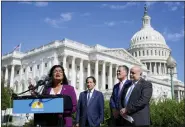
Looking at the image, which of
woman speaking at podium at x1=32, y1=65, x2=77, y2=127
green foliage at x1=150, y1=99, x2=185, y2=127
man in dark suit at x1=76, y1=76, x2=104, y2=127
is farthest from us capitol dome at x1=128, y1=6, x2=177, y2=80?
woman speaking at podium at x1=32, y1=65, x2=77, y2=127

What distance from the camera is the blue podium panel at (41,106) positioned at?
6184 mm

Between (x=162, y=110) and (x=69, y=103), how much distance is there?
60.3 feet

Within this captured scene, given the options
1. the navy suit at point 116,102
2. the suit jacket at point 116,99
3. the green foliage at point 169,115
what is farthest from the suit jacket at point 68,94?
the green foliage at point 169,115

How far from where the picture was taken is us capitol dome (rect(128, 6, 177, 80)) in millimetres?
117500

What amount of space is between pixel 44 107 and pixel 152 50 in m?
117

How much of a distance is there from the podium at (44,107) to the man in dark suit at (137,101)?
64.9 inches

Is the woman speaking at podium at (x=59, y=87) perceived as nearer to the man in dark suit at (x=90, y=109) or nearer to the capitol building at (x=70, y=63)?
the man in dark suit at (x=90, y=109)

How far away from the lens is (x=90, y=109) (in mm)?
9258

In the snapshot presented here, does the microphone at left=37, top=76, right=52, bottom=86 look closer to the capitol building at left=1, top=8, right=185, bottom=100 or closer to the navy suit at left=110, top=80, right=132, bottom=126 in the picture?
the navy suit at left=110, top=80, right=132, bottom=126

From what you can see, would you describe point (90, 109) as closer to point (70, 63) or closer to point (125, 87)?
point (125, 87)

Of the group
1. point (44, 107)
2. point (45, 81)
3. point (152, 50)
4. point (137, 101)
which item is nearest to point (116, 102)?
point (137, 101)

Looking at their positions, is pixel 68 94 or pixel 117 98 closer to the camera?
pixel 68 94

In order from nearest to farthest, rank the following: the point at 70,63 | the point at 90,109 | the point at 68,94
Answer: the point at 68,94 < the point at 90,109 < the point at 70,63

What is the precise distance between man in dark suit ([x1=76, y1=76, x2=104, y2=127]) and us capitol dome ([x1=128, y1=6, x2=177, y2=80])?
103m
